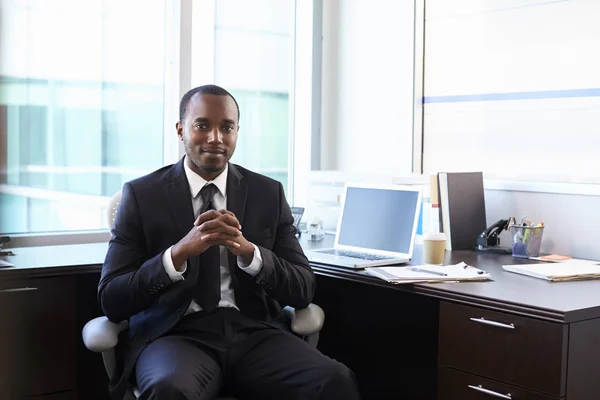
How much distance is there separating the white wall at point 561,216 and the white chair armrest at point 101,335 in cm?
163

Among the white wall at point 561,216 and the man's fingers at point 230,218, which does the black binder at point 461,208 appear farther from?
the man's fingers at point 230,218

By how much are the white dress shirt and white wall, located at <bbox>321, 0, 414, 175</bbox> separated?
1377 millimetres

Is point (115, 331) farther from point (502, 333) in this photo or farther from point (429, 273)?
point (502, 333)

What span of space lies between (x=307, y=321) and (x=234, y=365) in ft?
0.87

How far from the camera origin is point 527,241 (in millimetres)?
2840

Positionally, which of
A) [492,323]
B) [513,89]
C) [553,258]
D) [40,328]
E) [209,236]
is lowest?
[40,328]

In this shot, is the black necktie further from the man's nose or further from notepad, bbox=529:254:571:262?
notepad, bbox=529:254:571:262

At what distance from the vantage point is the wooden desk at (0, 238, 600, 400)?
6.57 ft

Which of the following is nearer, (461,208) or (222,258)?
(222,258)

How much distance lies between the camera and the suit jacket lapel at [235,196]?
2363 millimetres

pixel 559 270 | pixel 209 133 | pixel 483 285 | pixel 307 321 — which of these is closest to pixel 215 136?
pixel 209 133

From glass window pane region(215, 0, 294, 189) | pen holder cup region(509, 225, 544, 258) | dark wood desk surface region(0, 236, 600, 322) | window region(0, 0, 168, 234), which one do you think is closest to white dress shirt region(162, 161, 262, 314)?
dark wood desk surface region(0, 236, 600, 322)

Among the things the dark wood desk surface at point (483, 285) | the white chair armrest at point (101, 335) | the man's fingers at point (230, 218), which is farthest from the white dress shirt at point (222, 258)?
the dark wood desk surface at point (483, 285)

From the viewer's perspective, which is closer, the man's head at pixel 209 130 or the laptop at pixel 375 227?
the man's head at pixel 209 130
